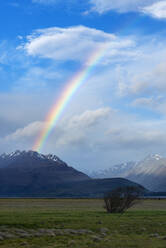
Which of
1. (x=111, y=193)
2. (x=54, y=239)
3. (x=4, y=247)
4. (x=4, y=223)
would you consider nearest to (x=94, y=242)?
(x=54, y=239)

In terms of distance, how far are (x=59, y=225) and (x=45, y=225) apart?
1.39 metres

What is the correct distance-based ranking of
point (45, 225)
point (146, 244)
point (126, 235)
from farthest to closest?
1. point (45, 225)
2. point (126, 235)
3. point (146, 244)

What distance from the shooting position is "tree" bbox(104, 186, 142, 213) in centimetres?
6550

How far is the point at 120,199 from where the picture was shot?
219 feet

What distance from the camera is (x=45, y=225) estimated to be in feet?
123

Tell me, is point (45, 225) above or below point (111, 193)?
below

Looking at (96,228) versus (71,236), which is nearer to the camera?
(71,236)

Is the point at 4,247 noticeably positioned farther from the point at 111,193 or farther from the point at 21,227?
the point at 111,193

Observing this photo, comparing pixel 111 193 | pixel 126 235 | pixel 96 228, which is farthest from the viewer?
pixel 111 193

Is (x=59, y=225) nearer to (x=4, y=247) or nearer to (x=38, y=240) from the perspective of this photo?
(x=38, y=240)

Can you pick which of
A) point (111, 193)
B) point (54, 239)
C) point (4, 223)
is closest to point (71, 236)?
point (54, 239)

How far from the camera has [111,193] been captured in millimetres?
67625

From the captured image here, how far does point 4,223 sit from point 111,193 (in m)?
31.8

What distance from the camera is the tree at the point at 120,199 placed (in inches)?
2579
